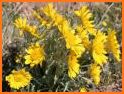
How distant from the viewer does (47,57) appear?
8.23ft

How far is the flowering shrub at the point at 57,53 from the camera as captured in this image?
240 cm

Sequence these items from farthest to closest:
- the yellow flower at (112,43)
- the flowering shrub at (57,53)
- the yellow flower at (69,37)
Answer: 1. the yellow flower at (112,43)
2. the flowering shrub at (57,53)
3. the yellow flower at (69,37)

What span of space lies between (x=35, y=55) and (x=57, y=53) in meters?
0.14

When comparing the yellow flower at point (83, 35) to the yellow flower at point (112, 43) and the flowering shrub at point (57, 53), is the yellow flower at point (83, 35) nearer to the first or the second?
the flowering shrub at point (57, 53)

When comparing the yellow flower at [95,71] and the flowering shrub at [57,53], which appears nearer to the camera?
the flowering shrub at [57,53]

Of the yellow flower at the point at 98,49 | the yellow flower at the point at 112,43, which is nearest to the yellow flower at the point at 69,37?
the yellow flower at the point at 98,49

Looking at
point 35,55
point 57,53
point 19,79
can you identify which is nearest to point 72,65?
point 57,53

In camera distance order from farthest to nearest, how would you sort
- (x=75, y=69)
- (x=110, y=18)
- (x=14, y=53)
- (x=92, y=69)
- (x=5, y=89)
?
(x=110, y=18)
(x=14, y=53)
(x=5, y=89)
(x=92, y=69)
(x=75, y=69)

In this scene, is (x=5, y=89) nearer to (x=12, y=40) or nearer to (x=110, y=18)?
(x=12, y=40)

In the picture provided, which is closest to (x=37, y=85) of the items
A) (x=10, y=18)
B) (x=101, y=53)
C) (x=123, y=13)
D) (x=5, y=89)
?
(x=5, y=89)

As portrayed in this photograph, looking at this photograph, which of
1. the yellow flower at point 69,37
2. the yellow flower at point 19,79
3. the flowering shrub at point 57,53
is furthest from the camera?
the yellow flower at point 19,79

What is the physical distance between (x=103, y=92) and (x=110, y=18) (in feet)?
2.87

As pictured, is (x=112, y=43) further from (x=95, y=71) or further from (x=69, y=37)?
(x=69, y=37)

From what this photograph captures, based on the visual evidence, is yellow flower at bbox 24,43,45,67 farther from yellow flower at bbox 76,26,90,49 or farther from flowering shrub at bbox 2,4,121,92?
yellow flower at bbox 76,26,90,49
